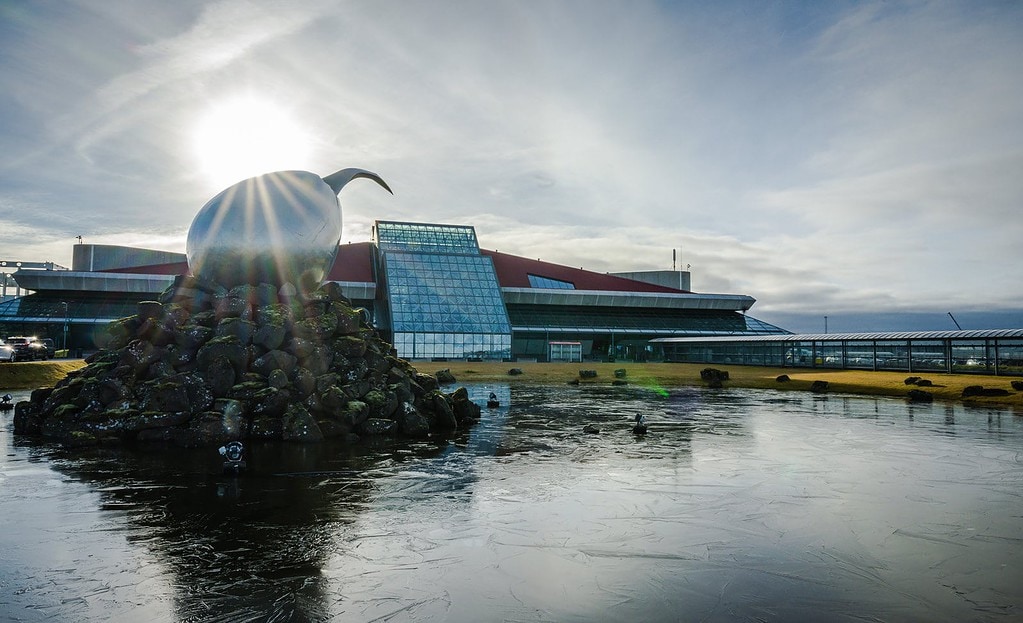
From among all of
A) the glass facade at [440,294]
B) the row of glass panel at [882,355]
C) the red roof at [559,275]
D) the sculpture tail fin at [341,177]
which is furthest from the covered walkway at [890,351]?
the sculpture tail fin at [341,177]

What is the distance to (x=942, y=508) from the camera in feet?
42.2

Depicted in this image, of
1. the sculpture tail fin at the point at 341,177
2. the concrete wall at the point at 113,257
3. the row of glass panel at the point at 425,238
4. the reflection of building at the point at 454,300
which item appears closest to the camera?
the sculpture tail fin at the point at 341,177

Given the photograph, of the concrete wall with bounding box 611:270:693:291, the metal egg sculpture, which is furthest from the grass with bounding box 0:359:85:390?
the concrete wall with bounding box 611:270:693:291

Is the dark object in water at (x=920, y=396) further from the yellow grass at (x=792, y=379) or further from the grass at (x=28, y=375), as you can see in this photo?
the grass at (x=28, y=375)

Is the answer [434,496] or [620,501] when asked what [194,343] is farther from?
[620,501]

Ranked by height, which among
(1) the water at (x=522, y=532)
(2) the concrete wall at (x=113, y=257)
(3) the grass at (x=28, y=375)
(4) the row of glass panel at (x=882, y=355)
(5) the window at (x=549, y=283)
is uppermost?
(2) the concrete wall at (x=113, y=257)

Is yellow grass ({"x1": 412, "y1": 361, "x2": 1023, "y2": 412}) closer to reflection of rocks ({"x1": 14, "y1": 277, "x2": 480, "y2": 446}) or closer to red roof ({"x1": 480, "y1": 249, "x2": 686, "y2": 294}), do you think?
reflection of rocks ({"x1": 14, "y1": 277, "x2": 480, "y2": 446})

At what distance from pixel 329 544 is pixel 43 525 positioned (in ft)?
17.7

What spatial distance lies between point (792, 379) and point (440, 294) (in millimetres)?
46675

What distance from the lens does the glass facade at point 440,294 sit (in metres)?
76.8

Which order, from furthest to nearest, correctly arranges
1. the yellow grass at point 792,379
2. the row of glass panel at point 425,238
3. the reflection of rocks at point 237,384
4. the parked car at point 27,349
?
1. the row of glass panel at point 425,238
2. the parked car at point 27,349
3. the yellow grass at point 792,379
4. the reflection of rocks at point 237,384

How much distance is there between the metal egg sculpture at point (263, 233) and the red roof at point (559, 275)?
230ft

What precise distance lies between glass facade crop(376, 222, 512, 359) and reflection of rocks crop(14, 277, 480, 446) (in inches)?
1904

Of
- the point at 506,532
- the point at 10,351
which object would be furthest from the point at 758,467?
the point at 10,351
